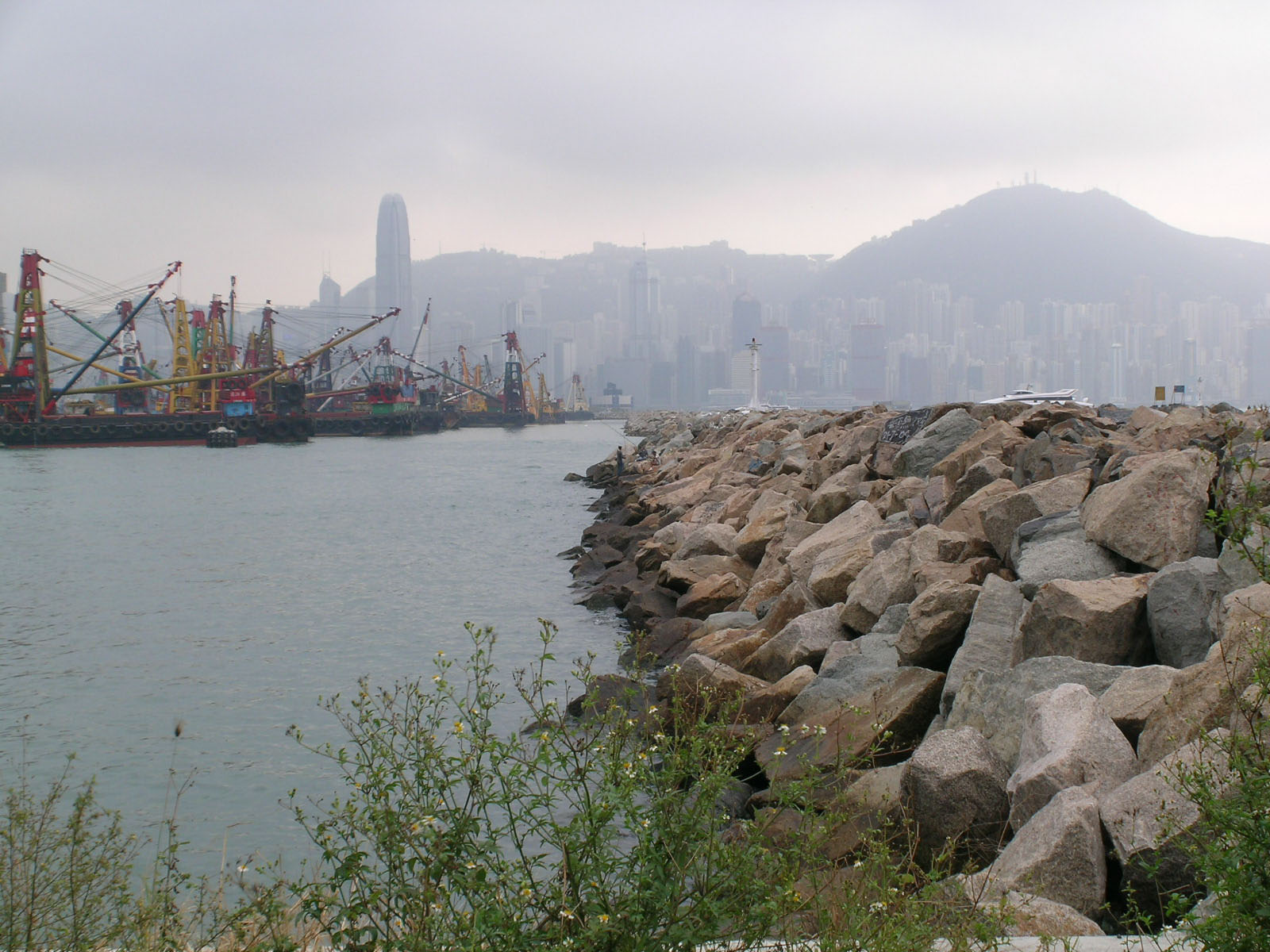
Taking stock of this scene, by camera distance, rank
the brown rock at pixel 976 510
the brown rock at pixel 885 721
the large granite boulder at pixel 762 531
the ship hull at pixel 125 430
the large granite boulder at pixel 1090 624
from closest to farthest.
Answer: the large granite boulder at pixel 1090 624, the brown rock at pixel 885 721, the brown rock at pixel 976 510, the large granite boulder at pixel 762 531, the ship hull at pixel 125 430

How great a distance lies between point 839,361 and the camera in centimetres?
11625

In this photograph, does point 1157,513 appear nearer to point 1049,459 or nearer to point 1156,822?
point 1049,459

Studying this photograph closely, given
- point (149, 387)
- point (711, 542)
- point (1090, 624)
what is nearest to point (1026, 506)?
point (1090, 624)

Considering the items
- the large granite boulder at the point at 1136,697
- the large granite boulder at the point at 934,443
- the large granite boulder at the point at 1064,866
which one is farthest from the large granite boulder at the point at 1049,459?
the large granite boulder at the point at 1064,866

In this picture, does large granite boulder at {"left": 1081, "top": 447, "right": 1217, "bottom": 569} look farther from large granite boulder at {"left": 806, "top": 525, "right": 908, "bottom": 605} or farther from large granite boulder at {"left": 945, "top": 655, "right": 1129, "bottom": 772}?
large granite boulder at {"left": 806, "top": 525, "right": 908, "bottom": 605}

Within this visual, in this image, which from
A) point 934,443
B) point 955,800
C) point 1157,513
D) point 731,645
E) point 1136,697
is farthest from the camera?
point 934,443

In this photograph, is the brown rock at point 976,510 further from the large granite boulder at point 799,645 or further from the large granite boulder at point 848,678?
the large granite boulder at point 848,678

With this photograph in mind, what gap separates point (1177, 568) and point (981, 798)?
1.60m

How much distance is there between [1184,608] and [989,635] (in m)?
0.90

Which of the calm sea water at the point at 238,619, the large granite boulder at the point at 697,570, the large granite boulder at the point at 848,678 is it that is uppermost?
the large granite boulder at the point at 848,678

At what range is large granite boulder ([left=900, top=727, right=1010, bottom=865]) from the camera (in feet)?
11.5

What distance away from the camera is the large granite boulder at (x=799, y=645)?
6422 millimetres

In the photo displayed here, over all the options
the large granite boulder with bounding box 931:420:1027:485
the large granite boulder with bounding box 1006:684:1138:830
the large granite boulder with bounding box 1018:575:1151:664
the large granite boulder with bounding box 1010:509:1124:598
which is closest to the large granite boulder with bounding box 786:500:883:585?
the large granite boulder with bounding box 931:420:1027:485

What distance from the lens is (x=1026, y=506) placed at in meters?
6.11
